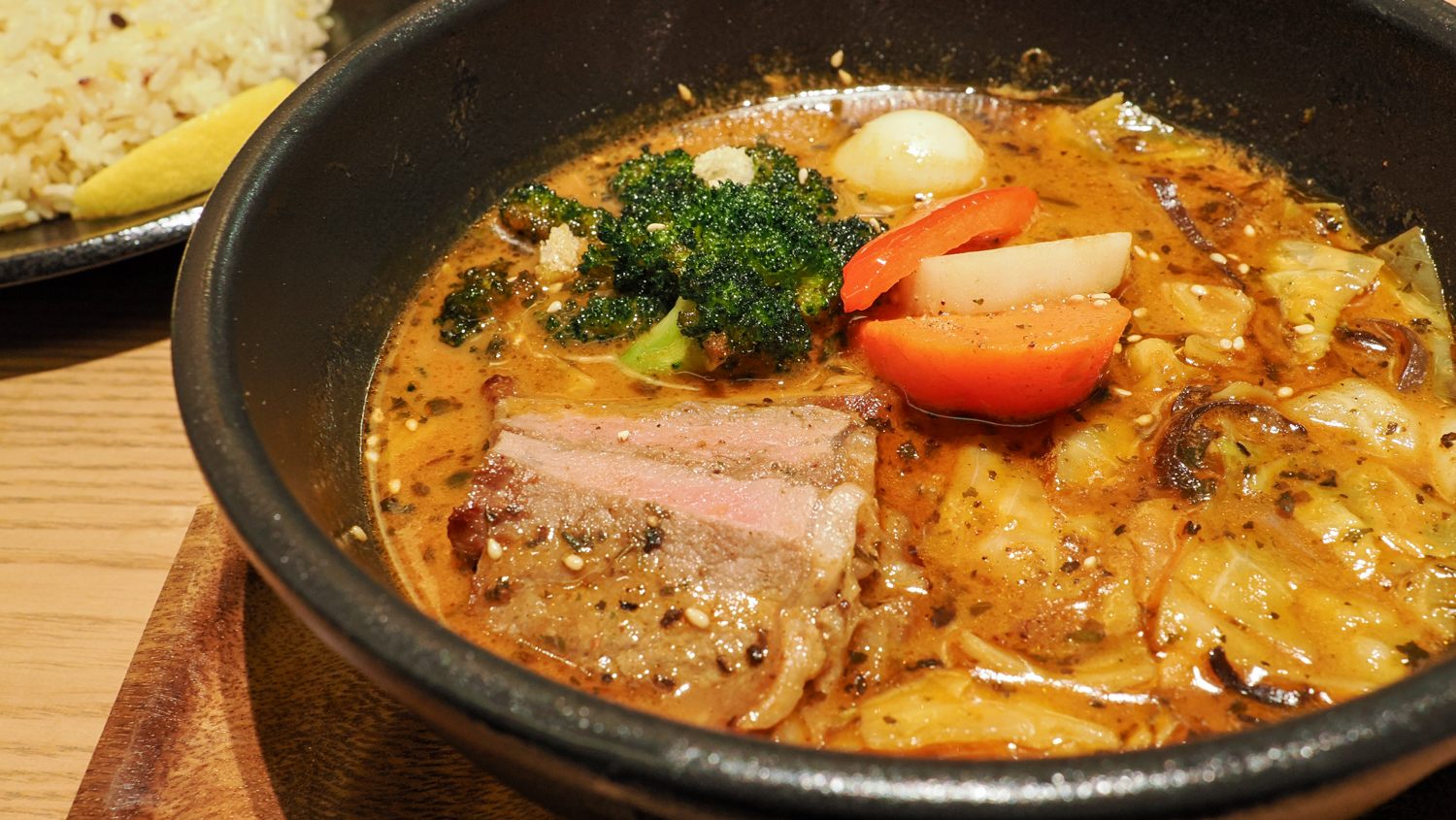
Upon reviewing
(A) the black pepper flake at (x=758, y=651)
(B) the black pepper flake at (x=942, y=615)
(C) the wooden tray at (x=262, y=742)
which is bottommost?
(C) the wooden tray at (x=262, y=742)

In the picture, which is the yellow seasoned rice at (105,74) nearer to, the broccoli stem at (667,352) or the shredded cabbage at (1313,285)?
the broccoli stem at (667,352)

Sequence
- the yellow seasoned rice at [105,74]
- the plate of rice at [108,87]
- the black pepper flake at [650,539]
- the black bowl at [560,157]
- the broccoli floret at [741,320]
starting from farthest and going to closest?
the yellow seasoned rice at [105,74] → the plate of rice at [108,87] → the broccoli floret at [741,320] → the black pepper flake at [650,539] → the black bowl at [560,157]

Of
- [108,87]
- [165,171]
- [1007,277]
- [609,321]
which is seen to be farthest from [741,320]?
[108,87]

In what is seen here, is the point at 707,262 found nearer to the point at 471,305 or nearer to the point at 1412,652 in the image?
the point at 471,305

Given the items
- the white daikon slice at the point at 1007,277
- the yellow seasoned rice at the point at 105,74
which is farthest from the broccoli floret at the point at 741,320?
the yellow seasoned rice at the point at 105,74

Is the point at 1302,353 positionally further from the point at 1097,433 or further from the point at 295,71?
the point at 295,71
